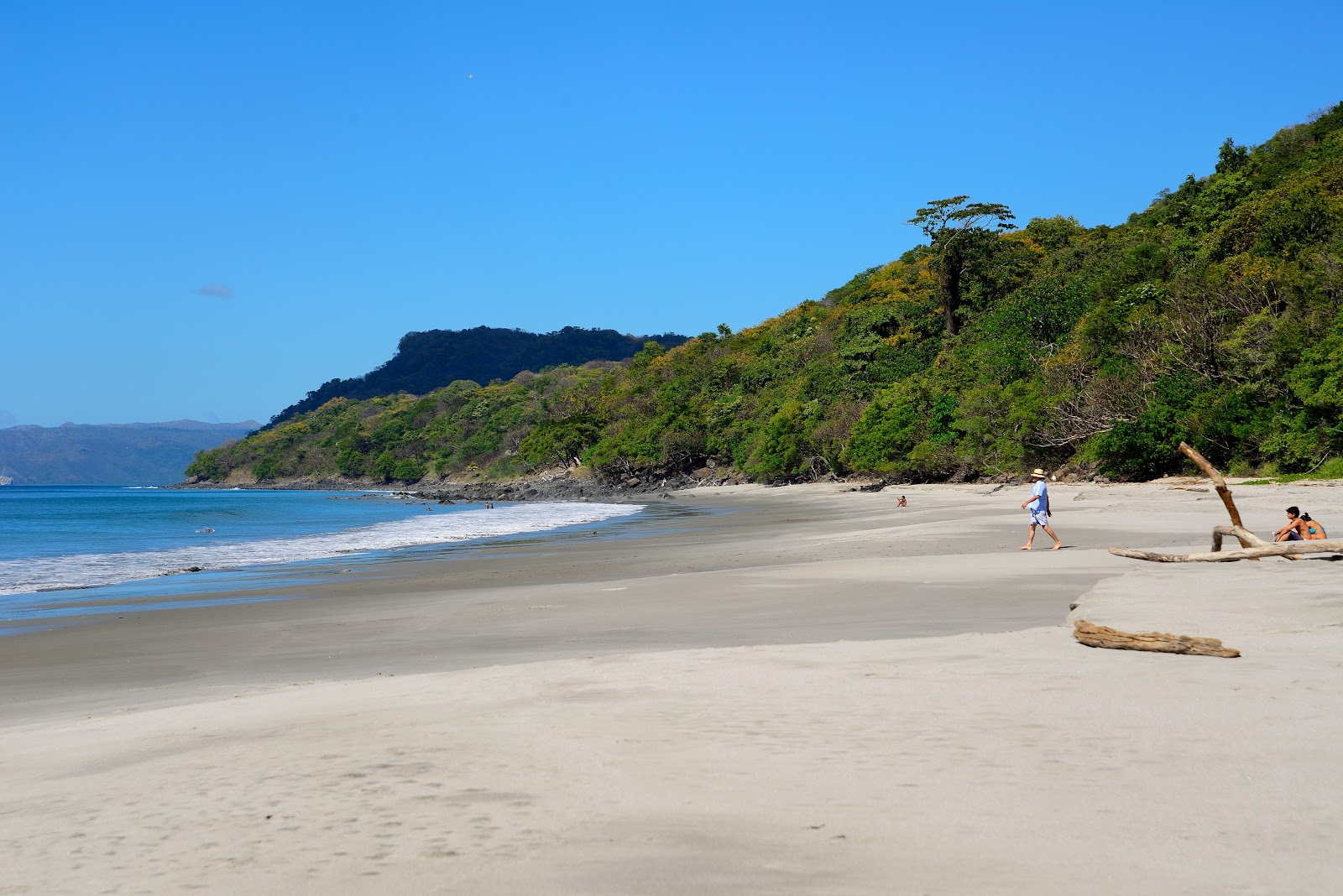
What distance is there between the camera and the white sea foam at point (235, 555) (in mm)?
18781

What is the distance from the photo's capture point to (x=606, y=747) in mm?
4648

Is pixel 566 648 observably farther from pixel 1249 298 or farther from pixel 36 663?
pixel 1249 298

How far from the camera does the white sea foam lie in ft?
61.6

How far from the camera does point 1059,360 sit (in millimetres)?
40562

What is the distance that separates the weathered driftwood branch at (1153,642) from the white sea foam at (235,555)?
17.2m

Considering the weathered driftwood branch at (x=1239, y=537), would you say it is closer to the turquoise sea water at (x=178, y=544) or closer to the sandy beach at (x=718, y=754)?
the sandy beach at (x=718, y=754)

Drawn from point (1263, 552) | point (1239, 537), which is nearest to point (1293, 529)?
point (1239, 537)

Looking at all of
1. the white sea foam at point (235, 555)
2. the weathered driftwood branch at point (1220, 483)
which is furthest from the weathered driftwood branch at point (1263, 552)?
the white sea foam at point (235, 555)

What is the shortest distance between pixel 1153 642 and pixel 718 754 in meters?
3.37

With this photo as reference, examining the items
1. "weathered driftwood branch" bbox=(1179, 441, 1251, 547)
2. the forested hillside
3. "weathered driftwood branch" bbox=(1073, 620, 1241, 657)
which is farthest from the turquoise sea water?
the forested hillside

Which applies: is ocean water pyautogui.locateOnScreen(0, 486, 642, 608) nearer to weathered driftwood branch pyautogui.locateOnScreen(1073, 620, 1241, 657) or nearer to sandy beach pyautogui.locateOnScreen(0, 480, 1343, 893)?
sandy beach pyautogui.locateOnScreen(0, 480, 1343, 893)

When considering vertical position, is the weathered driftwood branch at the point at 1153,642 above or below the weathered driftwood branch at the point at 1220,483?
below

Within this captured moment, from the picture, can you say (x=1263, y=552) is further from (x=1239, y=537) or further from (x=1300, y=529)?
(x=1300, y=529)

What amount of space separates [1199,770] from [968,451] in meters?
44.4
